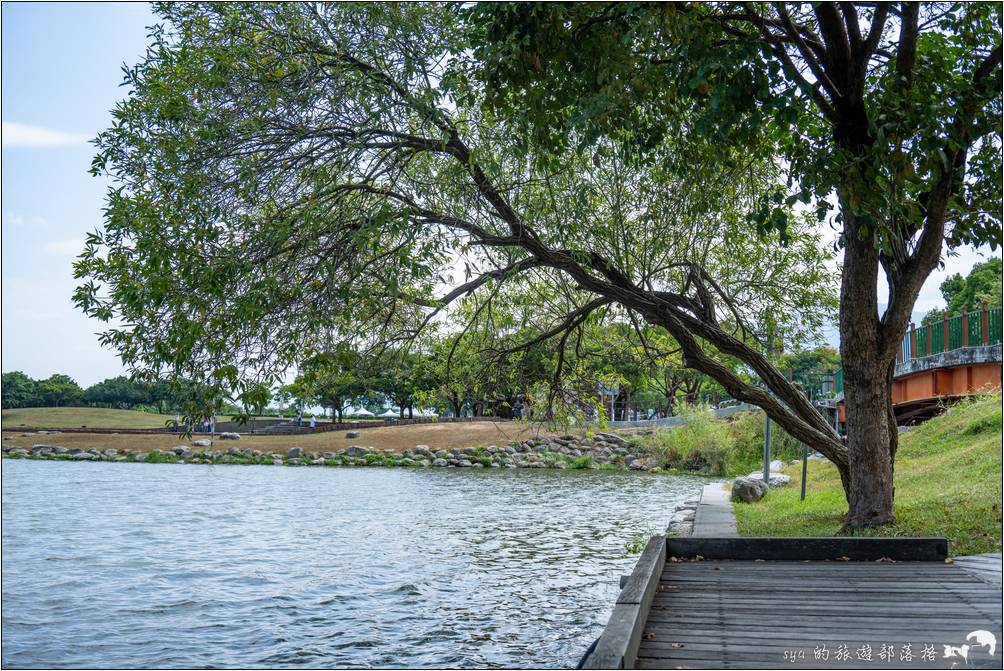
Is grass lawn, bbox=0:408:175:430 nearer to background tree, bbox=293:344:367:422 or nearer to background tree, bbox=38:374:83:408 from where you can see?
background tree, bbox=38:374:83:408

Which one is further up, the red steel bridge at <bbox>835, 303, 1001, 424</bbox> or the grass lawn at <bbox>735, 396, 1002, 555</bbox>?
the red steel bridge at <bbox>835, 303, 1001, 424</bbox>

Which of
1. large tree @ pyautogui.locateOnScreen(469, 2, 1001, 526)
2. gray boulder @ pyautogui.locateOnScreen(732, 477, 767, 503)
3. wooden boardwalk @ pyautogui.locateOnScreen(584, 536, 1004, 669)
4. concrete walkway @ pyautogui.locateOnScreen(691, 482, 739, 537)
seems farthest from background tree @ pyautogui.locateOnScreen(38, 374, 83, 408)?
wooden boardwalk @ pyautogui.locateOnScreen(584, 536, 1004, 669)

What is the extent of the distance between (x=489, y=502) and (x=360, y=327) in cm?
1284

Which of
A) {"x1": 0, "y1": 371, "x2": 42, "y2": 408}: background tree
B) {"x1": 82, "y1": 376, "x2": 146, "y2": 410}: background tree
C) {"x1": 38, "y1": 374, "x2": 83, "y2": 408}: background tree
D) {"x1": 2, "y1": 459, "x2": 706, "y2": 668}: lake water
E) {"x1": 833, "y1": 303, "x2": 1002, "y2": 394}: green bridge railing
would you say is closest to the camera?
{"x1": 2, "y1": 459, "x2": 706, "y2": 668}: lake water

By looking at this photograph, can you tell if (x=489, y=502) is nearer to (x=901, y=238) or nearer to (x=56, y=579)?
(x=56, y=579)

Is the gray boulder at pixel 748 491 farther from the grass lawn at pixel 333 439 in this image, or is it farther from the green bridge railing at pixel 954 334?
the grass lawn at pixel 333 439

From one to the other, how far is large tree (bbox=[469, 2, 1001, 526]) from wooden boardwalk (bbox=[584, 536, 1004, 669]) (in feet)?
7.74

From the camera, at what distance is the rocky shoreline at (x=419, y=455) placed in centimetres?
3809

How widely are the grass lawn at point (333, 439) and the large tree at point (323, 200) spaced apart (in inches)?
1272

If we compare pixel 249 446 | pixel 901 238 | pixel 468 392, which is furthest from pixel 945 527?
pixel 249 446

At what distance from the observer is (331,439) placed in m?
45.8

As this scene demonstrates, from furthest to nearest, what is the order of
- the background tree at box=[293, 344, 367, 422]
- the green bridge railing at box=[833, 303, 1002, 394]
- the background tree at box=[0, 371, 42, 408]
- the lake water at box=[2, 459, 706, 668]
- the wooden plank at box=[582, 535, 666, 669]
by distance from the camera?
the background tree at box=[0, 371, 42, 408], the green bridge railing at box=[833, 303, 1002, 394], the background tree at box=[293, 344, 367, 422], the lake water at box=[2, 459, 706, 668], the wooden plank at box=[582, 535, 666, 669]

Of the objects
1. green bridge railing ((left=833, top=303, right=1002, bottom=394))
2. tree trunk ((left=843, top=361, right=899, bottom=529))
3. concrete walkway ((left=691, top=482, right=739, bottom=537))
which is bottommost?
concrete walkway ((left=691, top=482, right=739, bottom=537))

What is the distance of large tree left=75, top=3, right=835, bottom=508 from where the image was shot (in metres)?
7.89
